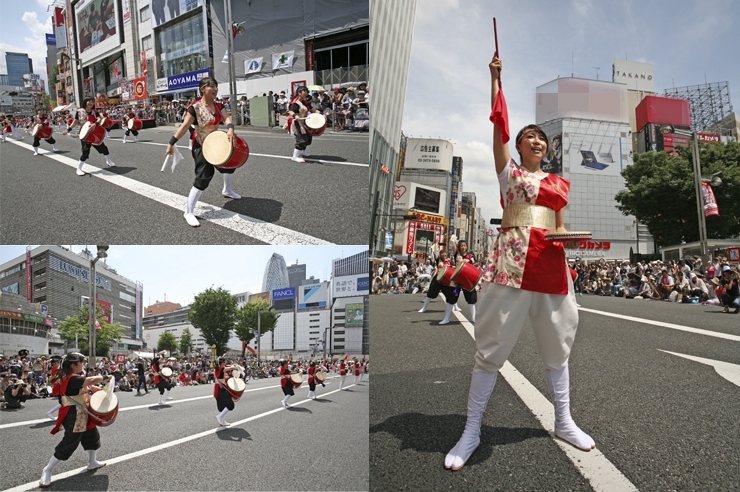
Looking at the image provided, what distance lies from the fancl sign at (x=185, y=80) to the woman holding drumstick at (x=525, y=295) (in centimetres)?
152

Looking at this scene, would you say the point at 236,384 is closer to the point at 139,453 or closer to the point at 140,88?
the point at 139,453

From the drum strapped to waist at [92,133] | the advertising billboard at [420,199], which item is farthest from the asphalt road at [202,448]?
the advertising billboard at [420,199]

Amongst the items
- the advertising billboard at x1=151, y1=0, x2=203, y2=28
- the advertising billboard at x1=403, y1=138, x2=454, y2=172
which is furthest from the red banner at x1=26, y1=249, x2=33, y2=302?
the advertising billboard at x1=403, y1=138, x2=454, y2=172

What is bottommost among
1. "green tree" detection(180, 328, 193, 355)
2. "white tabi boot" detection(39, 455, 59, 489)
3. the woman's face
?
"white tabi boot" detection(39, 455, 59, 489)

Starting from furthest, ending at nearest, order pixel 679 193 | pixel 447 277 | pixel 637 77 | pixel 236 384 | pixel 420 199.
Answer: pixel 637 77 → pixel 420 199 → pixel 679 193 → pixel 447 277 → pixel 236 384

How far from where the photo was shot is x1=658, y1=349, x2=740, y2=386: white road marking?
3320 millimetres

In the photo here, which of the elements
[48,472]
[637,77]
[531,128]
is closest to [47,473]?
[48,472]

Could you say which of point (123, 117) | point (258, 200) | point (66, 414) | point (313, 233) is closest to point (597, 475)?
point (313, 233)

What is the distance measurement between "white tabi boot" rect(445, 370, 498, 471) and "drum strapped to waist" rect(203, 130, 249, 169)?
1.81 meters

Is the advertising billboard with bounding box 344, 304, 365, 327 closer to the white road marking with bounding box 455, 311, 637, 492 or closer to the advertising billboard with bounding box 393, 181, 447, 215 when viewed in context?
the white road marking with bounding box 455, 311, 637, 492

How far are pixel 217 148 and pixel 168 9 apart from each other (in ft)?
2.57

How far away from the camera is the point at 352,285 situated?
8.72 ft

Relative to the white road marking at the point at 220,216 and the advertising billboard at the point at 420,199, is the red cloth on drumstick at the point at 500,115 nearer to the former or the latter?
the white road marking at the point at 220,216

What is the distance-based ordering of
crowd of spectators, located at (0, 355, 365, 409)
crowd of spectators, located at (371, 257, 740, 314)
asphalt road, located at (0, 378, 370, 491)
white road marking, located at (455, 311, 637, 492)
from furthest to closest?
1. crowd of spectators, located at (371, 257, 740, 314)
2. crowd of spectators, located at (0, 355, 365, 409)
3. asphalt road, located at (0, 378, 370, 491)
4. white road marking, located at (455, 311, 637, 492)
